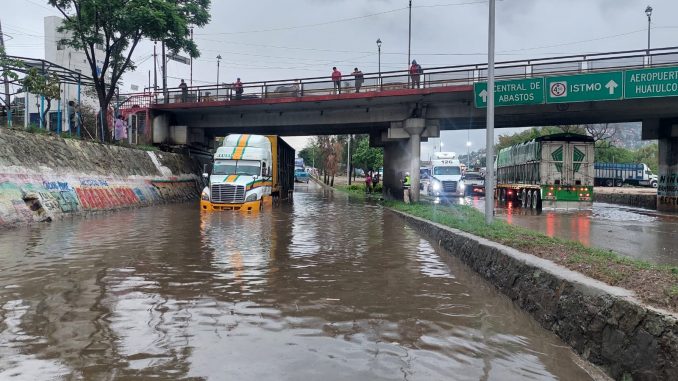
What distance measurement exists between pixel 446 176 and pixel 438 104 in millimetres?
12000

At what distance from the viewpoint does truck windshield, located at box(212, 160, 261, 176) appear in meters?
23.2

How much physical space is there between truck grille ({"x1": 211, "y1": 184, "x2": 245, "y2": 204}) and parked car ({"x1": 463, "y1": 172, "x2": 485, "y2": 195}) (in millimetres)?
25292

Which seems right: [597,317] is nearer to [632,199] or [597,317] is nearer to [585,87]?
[585,87]

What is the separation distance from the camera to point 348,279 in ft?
26.4

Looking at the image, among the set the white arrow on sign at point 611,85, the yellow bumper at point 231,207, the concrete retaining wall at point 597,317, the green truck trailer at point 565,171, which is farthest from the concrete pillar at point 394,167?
the concrete retaining wall at point 597,317

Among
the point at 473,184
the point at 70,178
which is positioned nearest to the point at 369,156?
the point at 473,184

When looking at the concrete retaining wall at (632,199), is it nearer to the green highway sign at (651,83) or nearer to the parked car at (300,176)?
the green highway sign at (651,83)

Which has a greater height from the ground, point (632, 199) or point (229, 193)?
point (229, 193)

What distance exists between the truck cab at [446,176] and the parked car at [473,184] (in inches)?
110

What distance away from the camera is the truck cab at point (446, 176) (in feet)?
126

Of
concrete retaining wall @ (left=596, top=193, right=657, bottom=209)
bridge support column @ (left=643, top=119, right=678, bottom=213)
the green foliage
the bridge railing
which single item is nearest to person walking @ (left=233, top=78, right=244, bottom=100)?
the bridge railing

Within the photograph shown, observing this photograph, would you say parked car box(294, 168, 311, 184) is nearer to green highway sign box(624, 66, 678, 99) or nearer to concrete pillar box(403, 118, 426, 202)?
concrete pillar box(403, 118, 426, 202)

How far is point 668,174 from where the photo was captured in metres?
27.7

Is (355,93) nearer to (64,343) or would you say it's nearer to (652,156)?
(64,343)
